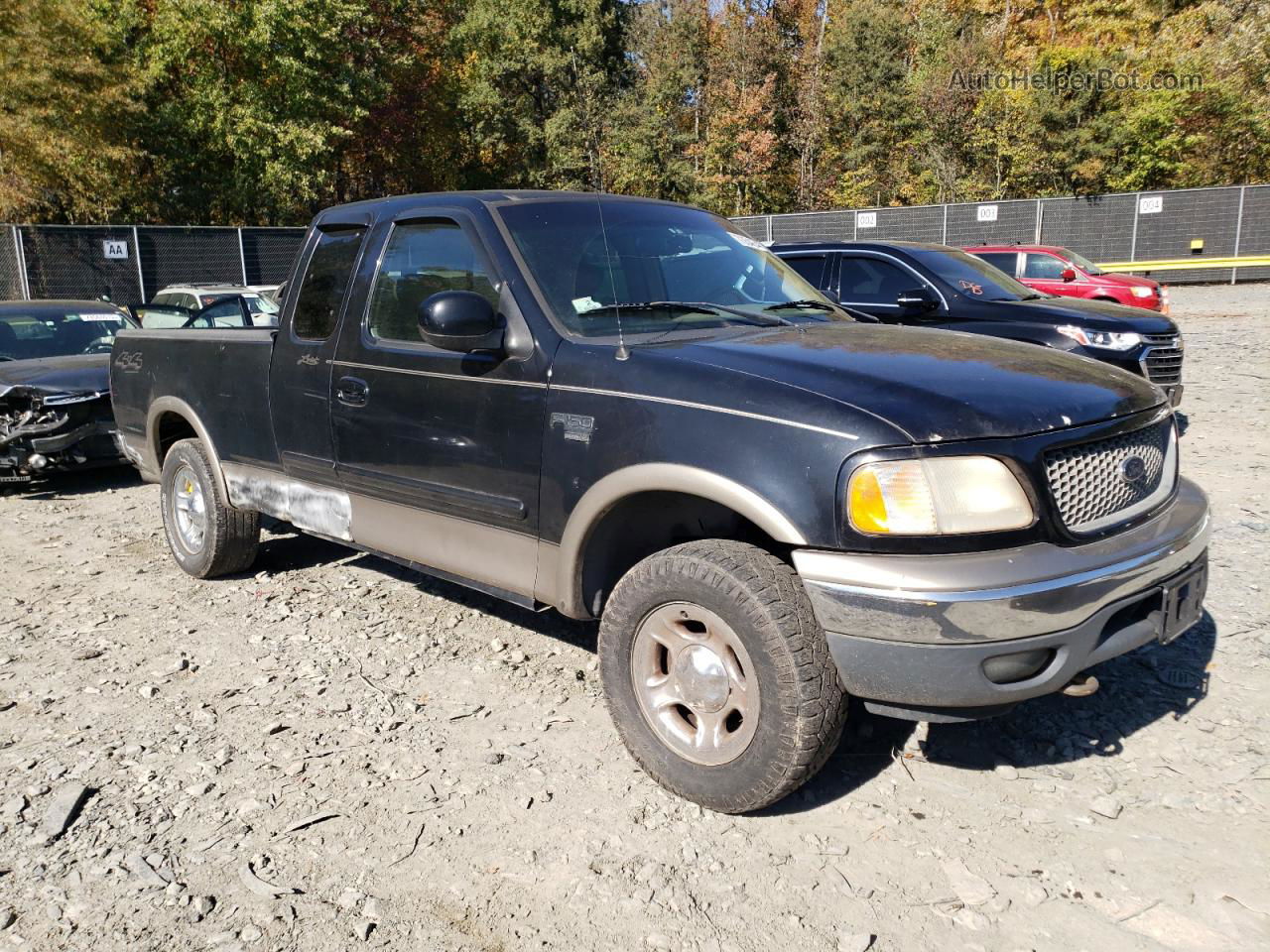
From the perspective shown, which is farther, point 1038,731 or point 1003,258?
point 1003,258

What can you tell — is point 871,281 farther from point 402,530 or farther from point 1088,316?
point 402,530

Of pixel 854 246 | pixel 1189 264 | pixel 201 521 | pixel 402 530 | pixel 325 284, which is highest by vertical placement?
pixel 854 246

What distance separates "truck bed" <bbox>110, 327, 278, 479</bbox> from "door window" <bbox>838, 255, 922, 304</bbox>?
5658mm

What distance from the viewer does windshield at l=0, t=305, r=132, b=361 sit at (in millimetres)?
8508

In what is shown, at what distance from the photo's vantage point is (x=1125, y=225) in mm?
27203

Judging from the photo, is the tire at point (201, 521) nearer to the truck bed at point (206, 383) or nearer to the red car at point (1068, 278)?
the truck bed at point (206, 383)

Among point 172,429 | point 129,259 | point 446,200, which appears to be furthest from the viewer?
point 129,259

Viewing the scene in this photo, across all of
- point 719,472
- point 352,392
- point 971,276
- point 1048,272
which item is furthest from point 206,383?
point 1048,272

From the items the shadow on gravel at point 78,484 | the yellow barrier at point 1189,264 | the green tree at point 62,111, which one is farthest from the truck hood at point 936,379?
the green tree at point 62,111

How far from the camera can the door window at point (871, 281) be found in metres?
8.90

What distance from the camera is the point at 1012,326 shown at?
8383 millimetres

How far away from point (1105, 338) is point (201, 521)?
7316 millimetres

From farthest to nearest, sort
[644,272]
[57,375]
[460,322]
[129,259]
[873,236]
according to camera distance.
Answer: [873,236]
[129,259]
[57,375]
[644,272]
[460,322]

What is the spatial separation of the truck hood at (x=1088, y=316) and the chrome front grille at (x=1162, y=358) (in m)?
0.07
